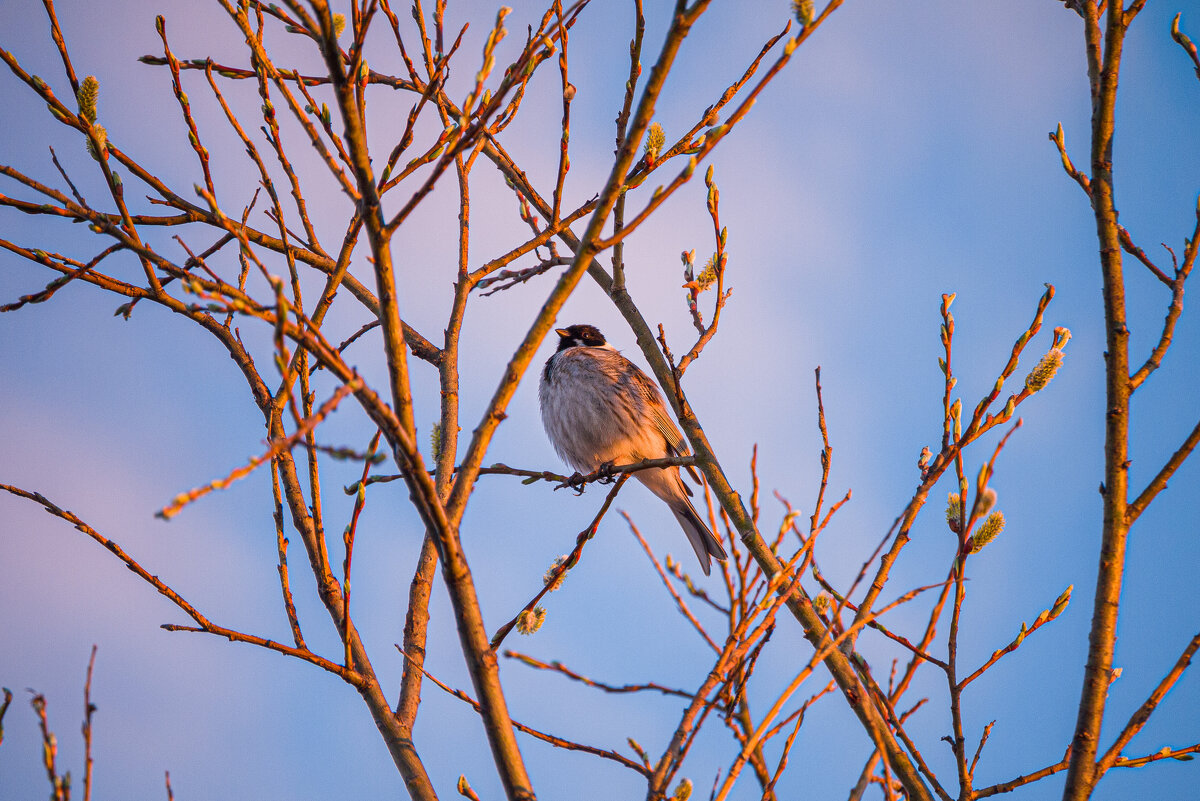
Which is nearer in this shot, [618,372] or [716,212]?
[716,212]

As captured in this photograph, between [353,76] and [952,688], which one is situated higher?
[353,76]

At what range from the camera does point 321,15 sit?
2.08 meters

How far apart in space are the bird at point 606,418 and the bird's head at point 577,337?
2.88ft

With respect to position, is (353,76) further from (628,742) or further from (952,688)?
(952,688)

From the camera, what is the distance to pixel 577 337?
9.22m

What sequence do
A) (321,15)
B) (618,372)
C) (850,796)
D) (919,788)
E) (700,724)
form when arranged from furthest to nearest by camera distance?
(618,372) → (919,788) → (850,796) → (700,724) → (321,15)

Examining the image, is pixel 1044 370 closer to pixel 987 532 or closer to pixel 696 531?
pixel 987 532

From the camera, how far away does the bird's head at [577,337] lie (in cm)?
919

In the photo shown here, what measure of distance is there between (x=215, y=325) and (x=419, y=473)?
2455 millimetres

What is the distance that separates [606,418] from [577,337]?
5.34ft

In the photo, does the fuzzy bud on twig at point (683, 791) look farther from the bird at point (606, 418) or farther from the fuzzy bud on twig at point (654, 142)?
the bird at point (606, 418)

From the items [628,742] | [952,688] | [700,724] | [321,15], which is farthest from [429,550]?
[321,15]

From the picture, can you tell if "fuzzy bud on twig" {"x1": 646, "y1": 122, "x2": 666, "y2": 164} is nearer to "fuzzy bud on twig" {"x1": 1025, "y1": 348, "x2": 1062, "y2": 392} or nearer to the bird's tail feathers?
"fuzzy bud on twig" {"x1": 1025, "y1": 348, "x2": 1062, "y2": 392}

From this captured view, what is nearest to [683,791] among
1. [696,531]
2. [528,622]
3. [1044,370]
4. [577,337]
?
[528,622]
